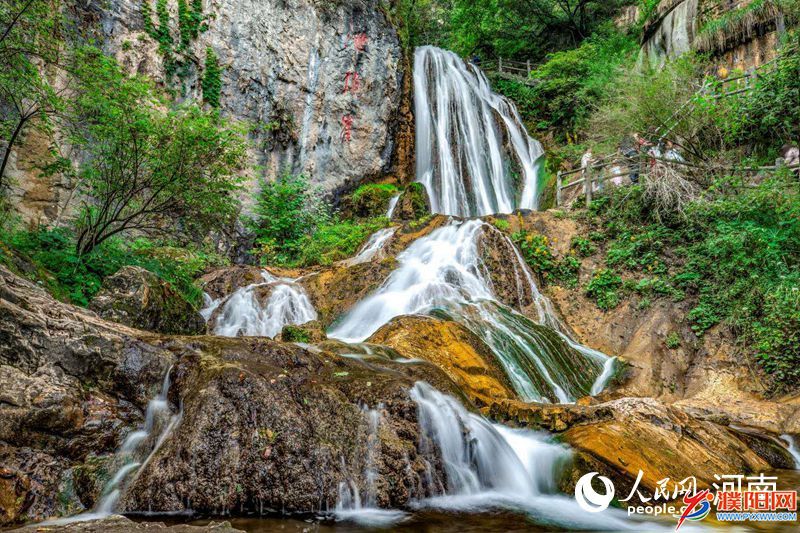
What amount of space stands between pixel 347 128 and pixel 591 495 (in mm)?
16726

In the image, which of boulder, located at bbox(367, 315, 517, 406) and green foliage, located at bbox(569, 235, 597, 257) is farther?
green foliage, located at bbox(569, 235, 597, 257)

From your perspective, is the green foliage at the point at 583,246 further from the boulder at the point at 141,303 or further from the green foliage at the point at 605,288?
the boulder at the point at 141,303

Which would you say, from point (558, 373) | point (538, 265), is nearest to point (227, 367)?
point (558, 373)

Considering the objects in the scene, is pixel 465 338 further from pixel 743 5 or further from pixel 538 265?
pixel 743 5

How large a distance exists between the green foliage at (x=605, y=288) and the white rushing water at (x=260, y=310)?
6.67m

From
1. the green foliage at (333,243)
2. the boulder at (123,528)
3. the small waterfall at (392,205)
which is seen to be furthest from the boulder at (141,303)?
the small waterfall at (392,205)

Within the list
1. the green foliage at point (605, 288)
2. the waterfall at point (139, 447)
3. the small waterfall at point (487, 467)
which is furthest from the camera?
the green foliage at point (605, 288)

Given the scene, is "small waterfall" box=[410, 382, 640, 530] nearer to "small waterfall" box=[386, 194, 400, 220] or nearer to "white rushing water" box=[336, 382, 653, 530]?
"white rushing water" box=[336, 382, 653, 530]

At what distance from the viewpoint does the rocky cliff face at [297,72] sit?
1505cm

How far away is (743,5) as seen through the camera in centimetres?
1806

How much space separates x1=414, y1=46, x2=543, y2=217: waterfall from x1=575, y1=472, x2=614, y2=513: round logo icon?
14.2 meters

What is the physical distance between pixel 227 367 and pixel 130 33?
570 inches

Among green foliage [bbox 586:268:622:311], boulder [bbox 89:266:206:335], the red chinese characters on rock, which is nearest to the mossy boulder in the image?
the red chinese characters on rock

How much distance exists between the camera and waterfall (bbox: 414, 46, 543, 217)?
18703mm
